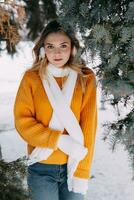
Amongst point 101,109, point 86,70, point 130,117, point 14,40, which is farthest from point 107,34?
point 101,109

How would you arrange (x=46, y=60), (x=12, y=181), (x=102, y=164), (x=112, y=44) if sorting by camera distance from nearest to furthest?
(x=112, y=44)
(x=12, y=181)
(x=46, y=60)
(x=102, y=164)

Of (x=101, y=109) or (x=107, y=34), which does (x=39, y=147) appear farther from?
(x=101, y=109)

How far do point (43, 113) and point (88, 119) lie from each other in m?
0.29

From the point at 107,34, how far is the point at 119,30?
0.06 meters

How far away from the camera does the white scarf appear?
258cm

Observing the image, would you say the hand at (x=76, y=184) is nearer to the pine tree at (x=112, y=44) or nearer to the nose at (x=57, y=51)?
the pine tree at (x=112, y=44)

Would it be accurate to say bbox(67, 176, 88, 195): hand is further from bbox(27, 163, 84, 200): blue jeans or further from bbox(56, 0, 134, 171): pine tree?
bbox(56, 0, 134, 171): pine tree

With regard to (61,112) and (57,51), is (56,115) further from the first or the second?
(57,51)

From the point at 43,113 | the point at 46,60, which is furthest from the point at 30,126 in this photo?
the point at 46,60

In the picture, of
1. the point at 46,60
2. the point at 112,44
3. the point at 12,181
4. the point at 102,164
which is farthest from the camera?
the point at 102,164

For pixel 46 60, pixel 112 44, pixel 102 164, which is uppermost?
pixel 112 44

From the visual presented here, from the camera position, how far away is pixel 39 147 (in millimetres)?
2615

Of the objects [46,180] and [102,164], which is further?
[102,164]

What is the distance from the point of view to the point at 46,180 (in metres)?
2.62
